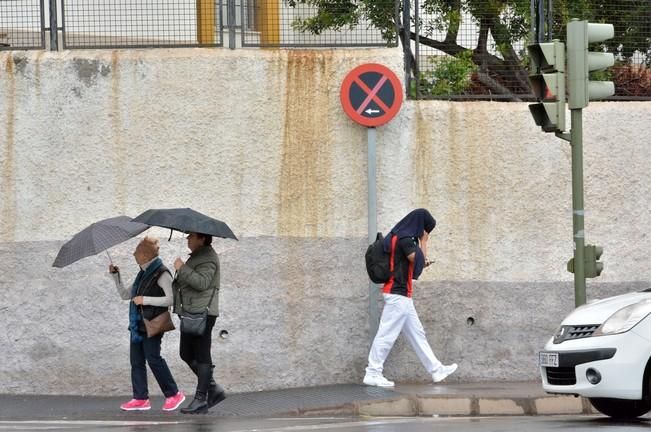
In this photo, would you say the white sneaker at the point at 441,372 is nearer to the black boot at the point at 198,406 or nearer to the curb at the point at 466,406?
the curb at the point at 466,406

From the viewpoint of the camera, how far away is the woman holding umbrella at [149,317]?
11.9 m

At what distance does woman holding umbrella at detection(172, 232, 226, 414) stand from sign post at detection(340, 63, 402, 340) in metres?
2.25

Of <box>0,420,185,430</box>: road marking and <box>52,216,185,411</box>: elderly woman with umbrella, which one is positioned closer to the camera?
<box>0,420,185,430</box>: road marking

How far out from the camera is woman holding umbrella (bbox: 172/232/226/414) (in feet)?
38.2

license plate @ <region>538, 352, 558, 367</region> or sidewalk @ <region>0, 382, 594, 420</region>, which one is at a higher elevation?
license plate @ <region>538, 352, 558, 367</region>

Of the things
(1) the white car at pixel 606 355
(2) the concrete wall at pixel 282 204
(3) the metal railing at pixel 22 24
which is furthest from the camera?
(3) the metal railing at pixel 22 24

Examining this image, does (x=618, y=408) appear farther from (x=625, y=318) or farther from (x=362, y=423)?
(x=362, y=423)

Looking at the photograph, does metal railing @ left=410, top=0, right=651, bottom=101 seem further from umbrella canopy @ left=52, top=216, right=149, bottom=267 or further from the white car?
the white car

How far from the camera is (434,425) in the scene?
10.4 m

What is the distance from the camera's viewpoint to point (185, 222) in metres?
11.5

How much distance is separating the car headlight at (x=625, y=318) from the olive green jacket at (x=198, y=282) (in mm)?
3347

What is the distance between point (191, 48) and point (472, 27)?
3.03 meters

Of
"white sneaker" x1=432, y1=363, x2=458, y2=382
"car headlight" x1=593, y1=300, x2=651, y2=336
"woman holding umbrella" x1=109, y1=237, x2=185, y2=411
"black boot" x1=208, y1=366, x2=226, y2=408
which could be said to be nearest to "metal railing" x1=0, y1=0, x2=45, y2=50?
"woman holding umbrella" x1=109, y1=237, x2=185, y2=411

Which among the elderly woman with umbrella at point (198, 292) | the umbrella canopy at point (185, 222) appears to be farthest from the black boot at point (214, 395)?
the umbrella canopy at point (185, 222)
